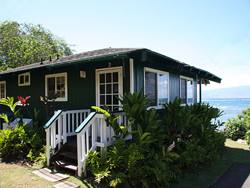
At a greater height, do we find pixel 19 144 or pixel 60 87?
pixel 60 87

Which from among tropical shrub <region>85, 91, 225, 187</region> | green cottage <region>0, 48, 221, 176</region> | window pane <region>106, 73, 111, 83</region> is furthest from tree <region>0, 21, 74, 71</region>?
tropical shrub <region>85, 91, 225, 187</region>

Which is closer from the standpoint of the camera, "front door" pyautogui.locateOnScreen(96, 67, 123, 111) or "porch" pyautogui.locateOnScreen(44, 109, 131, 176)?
"porch" pyautogui.locateOnScreen(44, 109, 131, 176)

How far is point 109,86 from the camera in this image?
5.64 metres

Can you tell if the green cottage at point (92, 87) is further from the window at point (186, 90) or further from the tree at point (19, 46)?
the tree at point (19, 46)

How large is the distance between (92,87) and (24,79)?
4416mm

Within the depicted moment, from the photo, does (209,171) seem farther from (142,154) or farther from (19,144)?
(19,144)

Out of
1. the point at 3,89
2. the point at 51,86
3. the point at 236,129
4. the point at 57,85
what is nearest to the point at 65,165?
the point at 57,85

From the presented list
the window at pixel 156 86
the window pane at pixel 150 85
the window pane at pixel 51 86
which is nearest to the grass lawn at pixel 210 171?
the window at pixel 156 86

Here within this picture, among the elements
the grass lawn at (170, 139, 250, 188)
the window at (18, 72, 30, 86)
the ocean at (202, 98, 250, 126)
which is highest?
the window at (18, 72, 30, 86)

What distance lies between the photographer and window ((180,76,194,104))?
26.6 ft

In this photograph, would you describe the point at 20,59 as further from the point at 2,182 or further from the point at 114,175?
the point at 114,175

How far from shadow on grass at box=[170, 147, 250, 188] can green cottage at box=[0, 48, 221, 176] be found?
1894 mm

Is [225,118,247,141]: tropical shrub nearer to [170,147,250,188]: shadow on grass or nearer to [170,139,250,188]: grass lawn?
[170,139,250,188]: grass lawn

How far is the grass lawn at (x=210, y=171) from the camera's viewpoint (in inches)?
155
